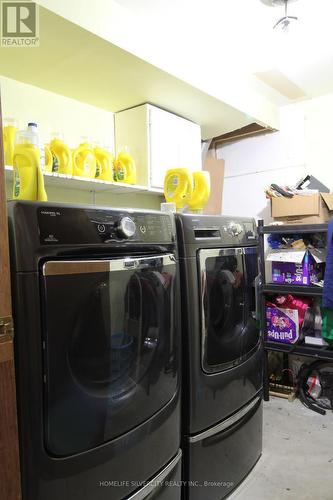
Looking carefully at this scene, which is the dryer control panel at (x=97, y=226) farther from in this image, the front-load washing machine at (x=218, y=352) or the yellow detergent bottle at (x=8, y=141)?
the yellow detergent bottle at (x=8, y=141)

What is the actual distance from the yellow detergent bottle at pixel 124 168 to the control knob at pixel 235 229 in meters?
0.86

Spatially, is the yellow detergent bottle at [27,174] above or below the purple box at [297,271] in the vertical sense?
above

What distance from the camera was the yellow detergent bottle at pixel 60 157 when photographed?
6.23ft

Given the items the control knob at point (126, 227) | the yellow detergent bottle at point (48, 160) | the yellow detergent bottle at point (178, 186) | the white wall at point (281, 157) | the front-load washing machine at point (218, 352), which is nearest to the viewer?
the control knob at point (126, 227)

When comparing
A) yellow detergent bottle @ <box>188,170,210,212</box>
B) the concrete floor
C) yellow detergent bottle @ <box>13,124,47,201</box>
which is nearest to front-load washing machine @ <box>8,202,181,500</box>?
yellow detergent bottle @ <box>13,124,47,201</box>

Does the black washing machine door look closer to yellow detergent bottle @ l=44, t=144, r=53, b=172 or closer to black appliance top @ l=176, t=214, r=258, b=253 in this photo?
black appliance top @ l=176, t=214, r=258, b=253

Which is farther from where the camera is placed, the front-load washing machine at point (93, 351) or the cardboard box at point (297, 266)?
the cardboard box at point (297, 266)

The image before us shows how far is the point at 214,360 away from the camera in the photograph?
5.24 feet

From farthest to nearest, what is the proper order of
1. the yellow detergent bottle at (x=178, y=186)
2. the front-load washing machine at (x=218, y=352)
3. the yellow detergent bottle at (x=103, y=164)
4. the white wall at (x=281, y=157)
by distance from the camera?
the white wall at (x=281, y=157) < the yellow detergent bottle at (x=178, y=186) < the yellow detergent bottle at (x=103, y=164) < the front-load washing machine at (x=218, y=352)

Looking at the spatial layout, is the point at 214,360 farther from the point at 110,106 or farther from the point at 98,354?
the point at 110,106

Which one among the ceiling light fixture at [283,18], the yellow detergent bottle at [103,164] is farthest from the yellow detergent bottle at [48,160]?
the ceiling light fixture at [283,18]

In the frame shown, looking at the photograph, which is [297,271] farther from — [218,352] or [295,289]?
[218,352]

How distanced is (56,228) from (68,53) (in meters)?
1.21

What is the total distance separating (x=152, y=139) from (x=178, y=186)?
1.37ft
